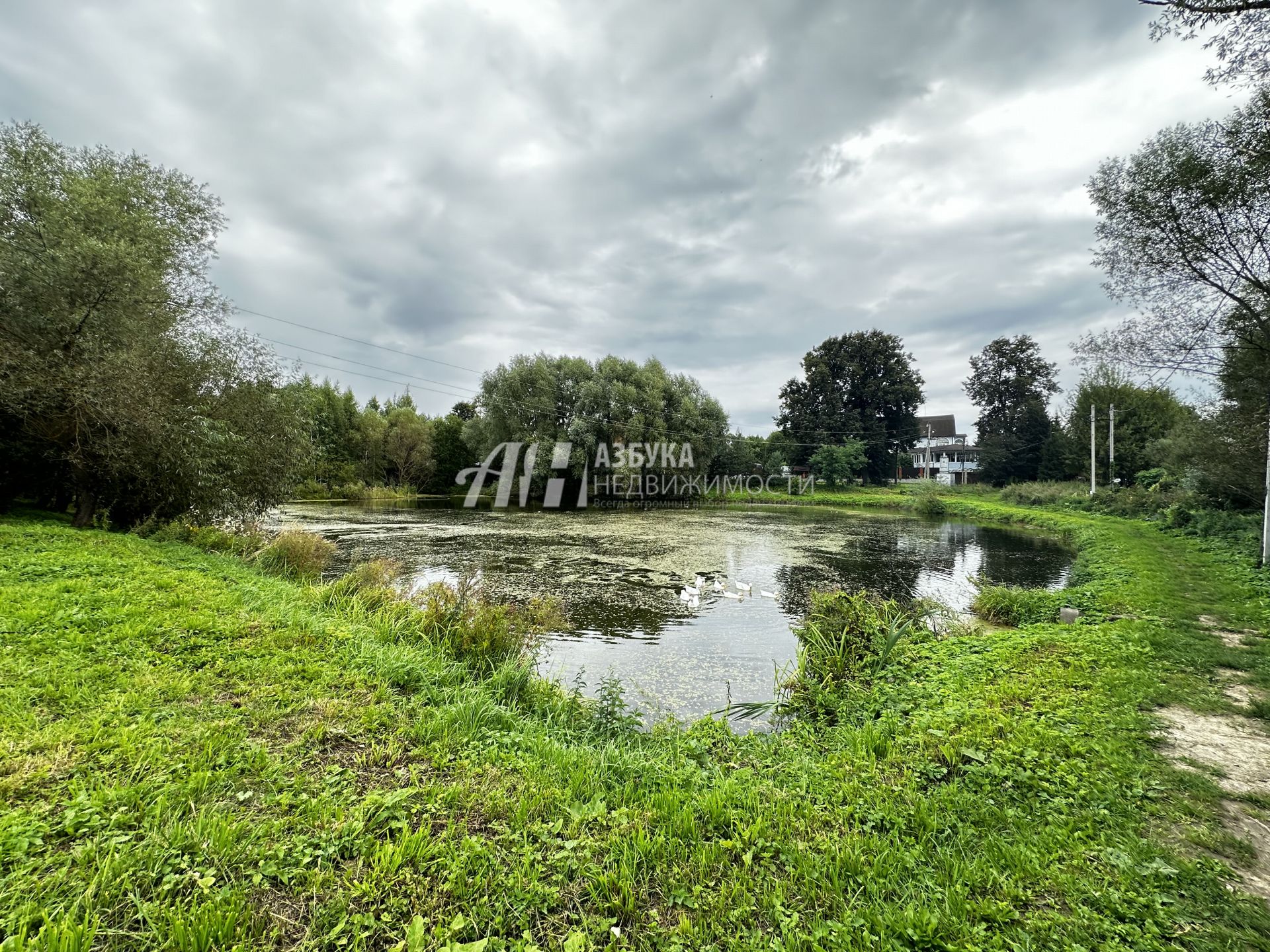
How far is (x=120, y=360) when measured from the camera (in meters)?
8.09

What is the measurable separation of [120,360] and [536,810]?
10256 mm

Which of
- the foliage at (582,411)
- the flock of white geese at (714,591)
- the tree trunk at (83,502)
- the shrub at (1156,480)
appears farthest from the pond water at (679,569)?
the foliage at (582,411)

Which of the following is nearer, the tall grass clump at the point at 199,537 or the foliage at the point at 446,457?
the tall grass clump at the point at 199,537

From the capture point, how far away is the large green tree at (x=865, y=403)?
47.0m

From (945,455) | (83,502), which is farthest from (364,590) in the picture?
(945,455)

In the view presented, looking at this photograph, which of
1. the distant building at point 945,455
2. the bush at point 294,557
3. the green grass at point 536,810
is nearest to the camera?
the green grass at point 536,810

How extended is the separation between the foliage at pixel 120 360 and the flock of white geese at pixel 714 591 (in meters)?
9.79

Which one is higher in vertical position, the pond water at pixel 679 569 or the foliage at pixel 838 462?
the foliage at pixel 838 462

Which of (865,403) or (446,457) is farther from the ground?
(865,403)

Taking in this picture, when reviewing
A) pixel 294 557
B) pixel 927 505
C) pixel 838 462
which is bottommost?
pixel 294 557

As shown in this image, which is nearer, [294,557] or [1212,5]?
[1212,5]

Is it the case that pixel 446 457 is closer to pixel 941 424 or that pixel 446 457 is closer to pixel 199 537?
pixel 199 537

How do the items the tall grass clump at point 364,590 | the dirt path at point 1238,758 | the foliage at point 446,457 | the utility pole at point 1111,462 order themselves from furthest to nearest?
the foliage at point 446,457
the utility pole at point 1111,462
the tall grass clump at point 364,590
the dirt path at point 1238,758

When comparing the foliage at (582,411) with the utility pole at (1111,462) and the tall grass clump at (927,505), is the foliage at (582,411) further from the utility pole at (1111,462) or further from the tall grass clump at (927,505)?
the utility pole at (1111,462)
